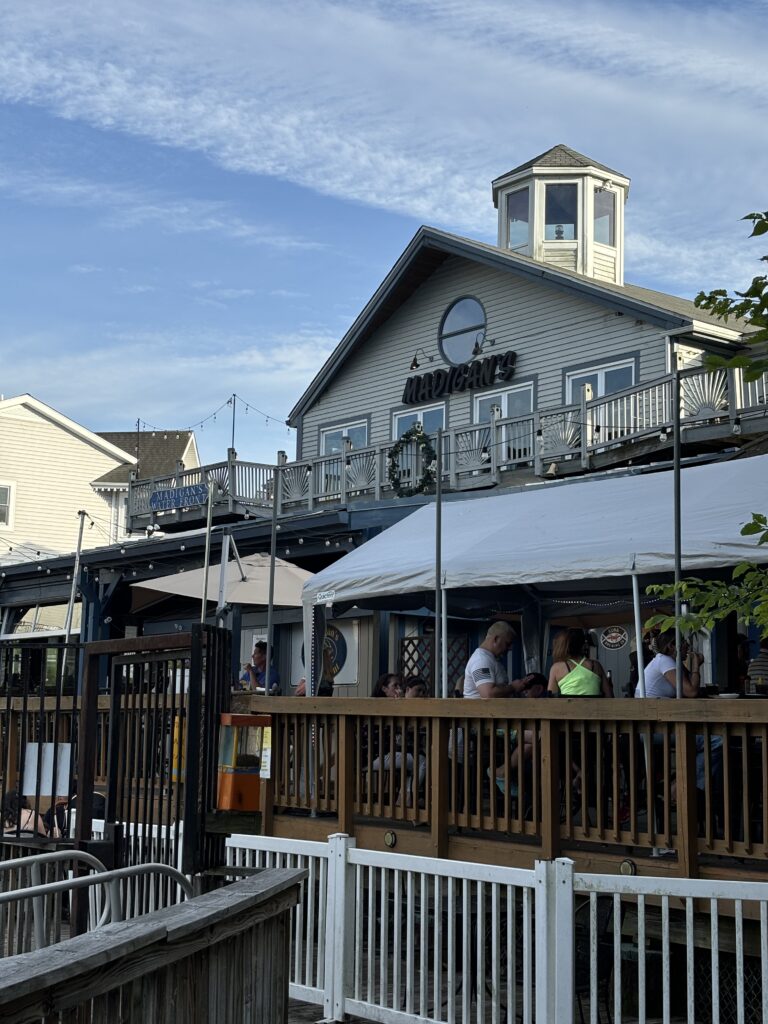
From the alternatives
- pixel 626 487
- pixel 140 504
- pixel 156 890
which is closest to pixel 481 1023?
pixel 156 890

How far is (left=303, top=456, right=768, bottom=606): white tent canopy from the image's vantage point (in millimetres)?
10719

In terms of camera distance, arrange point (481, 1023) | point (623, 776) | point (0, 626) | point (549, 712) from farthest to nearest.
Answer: point (0, 626) < point (623, 776) < point (549, 712) < point (481, 1023)

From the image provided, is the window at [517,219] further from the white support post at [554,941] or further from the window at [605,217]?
the white support post at [554,941]

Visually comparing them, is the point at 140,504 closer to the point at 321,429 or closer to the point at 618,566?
the point at 321,429

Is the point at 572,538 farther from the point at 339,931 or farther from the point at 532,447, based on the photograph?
the point at 532,447

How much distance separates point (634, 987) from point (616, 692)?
9.40m

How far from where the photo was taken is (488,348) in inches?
985

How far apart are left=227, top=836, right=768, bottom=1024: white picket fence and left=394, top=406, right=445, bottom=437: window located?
55.0 feet

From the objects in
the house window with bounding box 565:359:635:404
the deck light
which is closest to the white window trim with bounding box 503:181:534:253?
the deck light

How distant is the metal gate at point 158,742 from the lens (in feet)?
21.3

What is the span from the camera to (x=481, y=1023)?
687 cm

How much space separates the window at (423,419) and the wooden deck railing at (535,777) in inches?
596

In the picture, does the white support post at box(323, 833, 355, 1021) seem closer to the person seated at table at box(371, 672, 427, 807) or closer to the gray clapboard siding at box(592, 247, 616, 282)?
the person seated at table at box(371, 672, 427, 807)

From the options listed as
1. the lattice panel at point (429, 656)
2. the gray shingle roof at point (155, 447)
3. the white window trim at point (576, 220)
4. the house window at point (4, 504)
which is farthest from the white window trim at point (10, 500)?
the lattice panel at point (429, 656)
